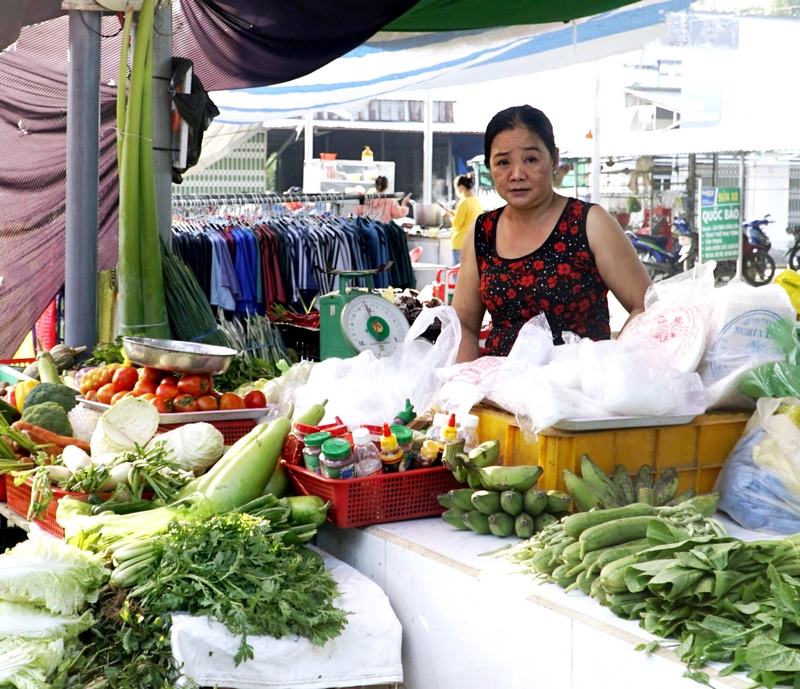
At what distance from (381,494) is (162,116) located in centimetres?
305

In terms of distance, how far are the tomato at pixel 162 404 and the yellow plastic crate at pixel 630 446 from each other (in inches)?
40.8

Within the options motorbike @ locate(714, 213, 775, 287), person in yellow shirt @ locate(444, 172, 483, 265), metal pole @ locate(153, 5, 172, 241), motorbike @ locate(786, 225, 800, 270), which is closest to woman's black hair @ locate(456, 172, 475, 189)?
person in yellow shirt @ locate(444, 172, 483, 265)

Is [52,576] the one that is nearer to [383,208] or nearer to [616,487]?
[616,487]

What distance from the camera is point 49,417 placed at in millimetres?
3129

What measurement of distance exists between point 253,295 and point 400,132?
48.8ft

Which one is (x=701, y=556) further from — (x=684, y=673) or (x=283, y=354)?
(x=283, y=354)

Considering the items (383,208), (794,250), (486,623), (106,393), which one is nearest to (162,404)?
(106,393)

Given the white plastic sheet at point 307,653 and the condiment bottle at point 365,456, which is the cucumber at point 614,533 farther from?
the condiment bottle at point 365,456

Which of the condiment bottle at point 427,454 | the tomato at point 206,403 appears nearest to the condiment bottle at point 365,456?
the condiment bottle at point 427,454

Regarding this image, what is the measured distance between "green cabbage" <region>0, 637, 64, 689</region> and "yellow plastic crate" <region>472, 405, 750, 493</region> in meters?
1.18

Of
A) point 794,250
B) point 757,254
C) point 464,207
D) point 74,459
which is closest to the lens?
point 74,459

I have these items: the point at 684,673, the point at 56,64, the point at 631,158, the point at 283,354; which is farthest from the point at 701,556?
the point at 631,158

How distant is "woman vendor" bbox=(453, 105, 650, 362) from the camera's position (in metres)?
3.03

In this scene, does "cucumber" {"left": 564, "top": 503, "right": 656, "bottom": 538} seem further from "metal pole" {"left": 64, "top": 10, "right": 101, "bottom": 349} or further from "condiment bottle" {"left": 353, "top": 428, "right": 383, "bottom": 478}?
"metal pole" {"left": 64, "top": 10, "right": 101, "bottom": 349}
